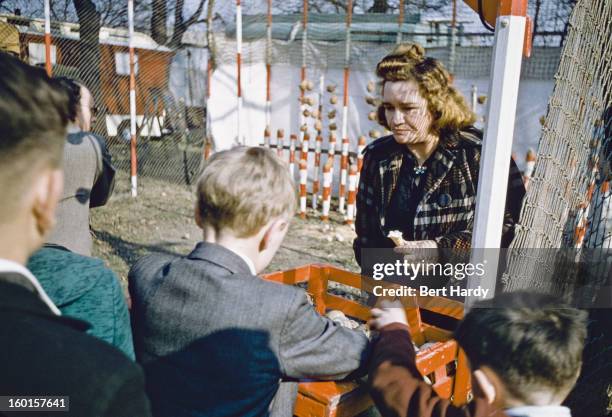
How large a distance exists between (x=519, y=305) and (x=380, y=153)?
4.32 ft

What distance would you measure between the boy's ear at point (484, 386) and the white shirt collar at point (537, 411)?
45 mm

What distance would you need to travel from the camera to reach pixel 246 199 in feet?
4.32

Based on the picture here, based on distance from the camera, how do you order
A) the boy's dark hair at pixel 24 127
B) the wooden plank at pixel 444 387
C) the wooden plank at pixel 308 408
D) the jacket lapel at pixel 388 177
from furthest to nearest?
1. the jacket lapel at pixel 388 177
2. the wooden plank at pixel 444 387
3. the wooden plank at pixel 308 408
4. the boy's dark hair at pixel 24 127

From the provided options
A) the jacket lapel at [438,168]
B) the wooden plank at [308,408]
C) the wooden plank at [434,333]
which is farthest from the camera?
the jacket lapel at [438,168]

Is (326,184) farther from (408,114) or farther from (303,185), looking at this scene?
(408,114)

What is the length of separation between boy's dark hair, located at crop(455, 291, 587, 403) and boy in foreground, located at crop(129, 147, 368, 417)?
0.99 feet

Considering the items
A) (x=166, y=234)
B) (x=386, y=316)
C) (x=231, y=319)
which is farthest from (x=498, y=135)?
(x=166, y=234)

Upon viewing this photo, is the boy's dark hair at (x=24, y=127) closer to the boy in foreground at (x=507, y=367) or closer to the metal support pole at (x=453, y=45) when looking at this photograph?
the boy in foreground at (x=507, y=367)

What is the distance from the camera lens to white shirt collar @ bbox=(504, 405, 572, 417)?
1.20 meters

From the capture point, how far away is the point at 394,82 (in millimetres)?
2422

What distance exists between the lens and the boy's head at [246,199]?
1324mm

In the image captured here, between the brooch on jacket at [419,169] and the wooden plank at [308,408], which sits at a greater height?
→ the brooch on jacket at [419,169]

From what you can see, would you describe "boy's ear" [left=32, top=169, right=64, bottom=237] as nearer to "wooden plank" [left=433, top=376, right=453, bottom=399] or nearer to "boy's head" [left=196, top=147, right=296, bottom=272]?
"boy's head" [left=196, top=147, right=296, bottom=272]

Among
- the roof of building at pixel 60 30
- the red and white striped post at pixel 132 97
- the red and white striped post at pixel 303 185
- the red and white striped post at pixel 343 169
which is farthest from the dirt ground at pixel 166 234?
the roof of building at pixel 60 30
